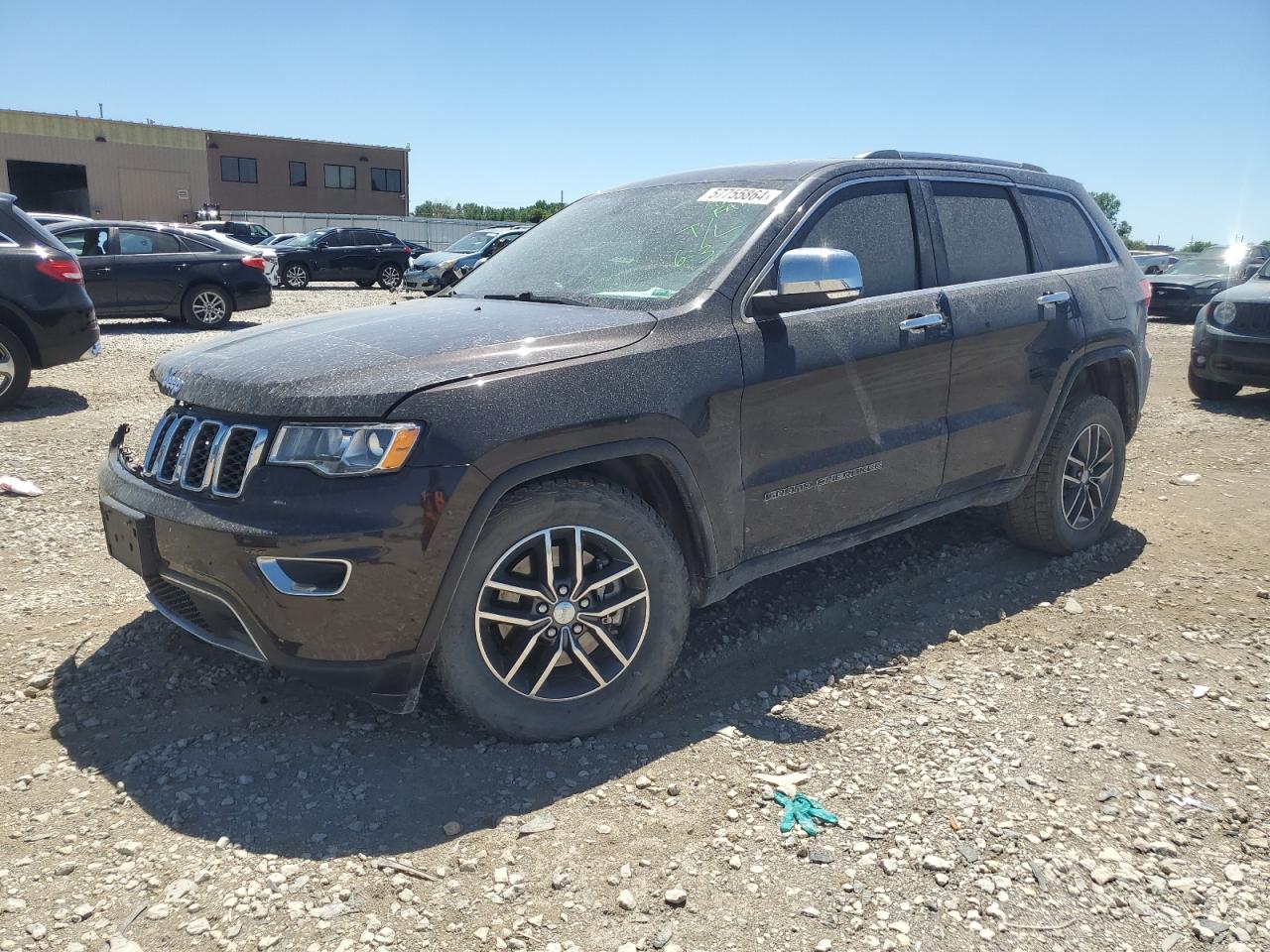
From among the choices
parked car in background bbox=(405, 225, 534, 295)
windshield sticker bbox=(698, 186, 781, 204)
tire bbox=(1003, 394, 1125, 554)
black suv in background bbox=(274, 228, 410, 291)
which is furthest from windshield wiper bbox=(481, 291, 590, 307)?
black suv in background bbox=(274, 228, 410, 291)

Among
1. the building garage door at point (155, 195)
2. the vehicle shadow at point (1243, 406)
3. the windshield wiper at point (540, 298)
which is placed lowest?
the vehicle shadow at point (1243, 406)

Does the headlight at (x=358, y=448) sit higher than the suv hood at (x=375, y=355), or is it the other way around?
the suv hood at (x=375, y=355)

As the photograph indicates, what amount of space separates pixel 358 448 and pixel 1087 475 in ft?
12.2

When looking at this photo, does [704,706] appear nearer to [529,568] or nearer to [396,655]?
[529,568]

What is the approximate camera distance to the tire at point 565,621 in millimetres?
2891

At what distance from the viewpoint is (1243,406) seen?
9.82 m

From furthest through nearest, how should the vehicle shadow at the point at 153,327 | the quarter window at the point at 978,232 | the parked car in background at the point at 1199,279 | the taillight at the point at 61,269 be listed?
the parked car in background at the point at 1199,279 < the vehicle shadow at the point at 153,327 < the taillight at the point at 61,269 < the quarter window at the point at 978,232

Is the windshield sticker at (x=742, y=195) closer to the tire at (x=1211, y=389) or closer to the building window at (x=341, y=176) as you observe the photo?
the tire at (x=1211, y=389)

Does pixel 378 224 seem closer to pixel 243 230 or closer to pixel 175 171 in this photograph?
pixel 175 171

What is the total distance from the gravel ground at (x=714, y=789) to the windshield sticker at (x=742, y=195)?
1706 millimetres

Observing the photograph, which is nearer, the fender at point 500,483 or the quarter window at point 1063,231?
the fender at point 500,483

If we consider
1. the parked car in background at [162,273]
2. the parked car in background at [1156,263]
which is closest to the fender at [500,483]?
the parked car in background at [162,273]

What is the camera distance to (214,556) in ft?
9.12

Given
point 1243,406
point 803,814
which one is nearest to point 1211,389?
point 1243,406
